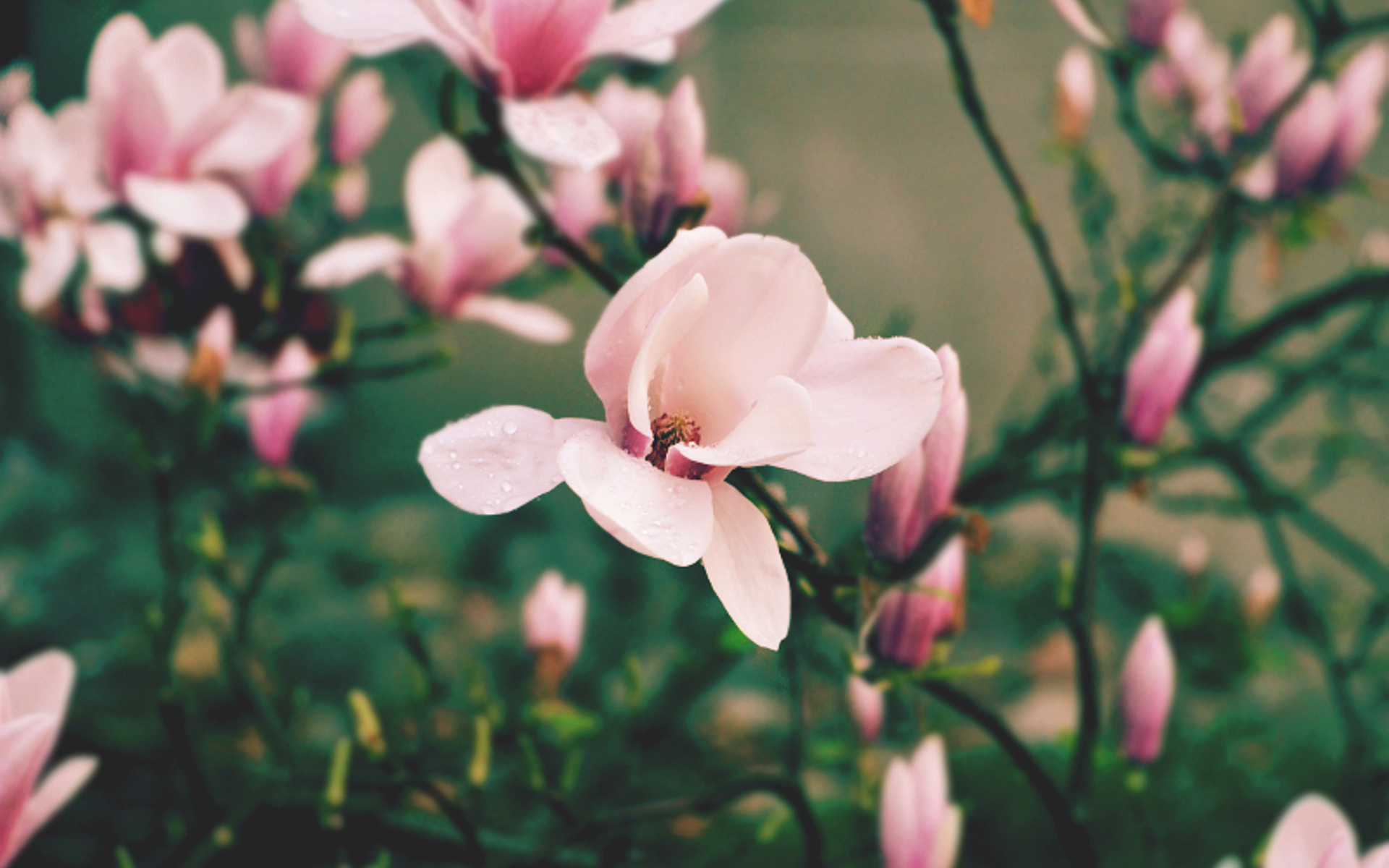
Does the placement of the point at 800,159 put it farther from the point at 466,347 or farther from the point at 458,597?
the point at 458,597

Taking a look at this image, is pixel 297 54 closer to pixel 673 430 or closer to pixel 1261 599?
pixel 673 430

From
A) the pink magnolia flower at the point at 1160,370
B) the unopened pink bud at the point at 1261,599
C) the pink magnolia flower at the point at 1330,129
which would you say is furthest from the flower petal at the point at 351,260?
the unopened pink bud at the point at 1261,599

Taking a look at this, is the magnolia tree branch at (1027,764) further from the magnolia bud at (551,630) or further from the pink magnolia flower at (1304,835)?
the magnolia bud at (551,630)

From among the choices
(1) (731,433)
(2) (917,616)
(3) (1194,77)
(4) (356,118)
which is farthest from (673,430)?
(3) (1194,77)

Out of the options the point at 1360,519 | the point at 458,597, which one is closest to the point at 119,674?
the point at 458,597

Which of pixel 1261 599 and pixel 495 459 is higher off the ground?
pixel 495 459
